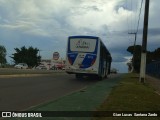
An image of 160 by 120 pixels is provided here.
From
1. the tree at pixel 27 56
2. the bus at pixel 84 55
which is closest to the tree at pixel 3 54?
the tree at pixel 27 56

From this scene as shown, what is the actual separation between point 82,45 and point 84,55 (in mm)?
889

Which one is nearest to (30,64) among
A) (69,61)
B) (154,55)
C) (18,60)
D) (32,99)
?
(18,60)

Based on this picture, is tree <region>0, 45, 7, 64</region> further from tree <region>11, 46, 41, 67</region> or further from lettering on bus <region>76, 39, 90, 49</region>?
lettering on bus <region>76, 39, 90, 49</region>

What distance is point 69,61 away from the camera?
35906 mm

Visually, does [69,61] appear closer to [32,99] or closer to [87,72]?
[87,72]

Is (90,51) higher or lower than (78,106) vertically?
higher

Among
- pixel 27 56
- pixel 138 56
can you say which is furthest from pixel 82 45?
pixel 27 56

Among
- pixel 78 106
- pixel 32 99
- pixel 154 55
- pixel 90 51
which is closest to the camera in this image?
pixel 78 106

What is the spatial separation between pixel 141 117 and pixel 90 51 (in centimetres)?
2367

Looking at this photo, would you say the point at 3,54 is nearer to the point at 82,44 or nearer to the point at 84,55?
the point at 84,55

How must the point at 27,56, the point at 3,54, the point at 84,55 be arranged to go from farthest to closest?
1. the point at 3,54
2. the point at 27,56
3. the point at 84,55

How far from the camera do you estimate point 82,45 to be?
115 ft

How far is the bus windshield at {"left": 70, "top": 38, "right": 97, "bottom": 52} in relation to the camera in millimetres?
34875

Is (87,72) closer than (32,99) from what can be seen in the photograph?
No
